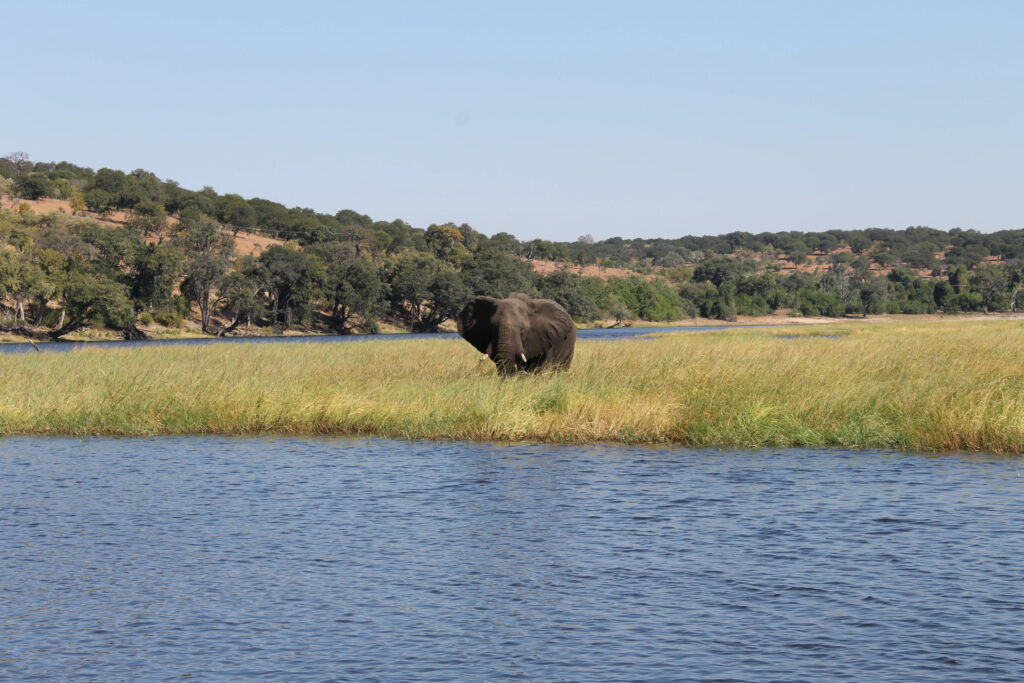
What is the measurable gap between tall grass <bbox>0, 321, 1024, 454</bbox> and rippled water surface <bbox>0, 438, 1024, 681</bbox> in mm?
1907

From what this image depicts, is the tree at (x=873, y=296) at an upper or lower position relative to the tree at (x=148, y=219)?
lower

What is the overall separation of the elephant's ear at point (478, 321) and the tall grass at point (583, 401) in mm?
940

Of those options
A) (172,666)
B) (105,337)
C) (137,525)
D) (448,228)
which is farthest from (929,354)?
(448,228)

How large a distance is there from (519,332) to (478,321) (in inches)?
47.0

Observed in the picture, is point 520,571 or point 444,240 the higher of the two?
point 444,240

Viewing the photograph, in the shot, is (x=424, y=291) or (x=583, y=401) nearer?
(x=583, y=401)

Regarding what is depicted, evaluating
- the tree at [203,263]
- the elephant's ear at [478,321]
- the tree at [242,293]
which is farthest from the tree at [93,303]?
the elephant's ear at [478,321]

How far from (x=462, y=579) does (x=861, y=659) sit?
3888 mm

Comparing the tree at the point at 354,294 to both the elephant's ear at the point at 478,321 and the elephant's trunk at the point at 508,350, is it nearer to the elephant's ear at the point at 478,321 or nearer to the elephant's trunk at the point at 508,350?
the elephant's ear at the point at 478,321

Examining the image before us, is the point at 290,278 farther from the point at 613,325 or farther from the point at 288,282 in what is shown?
the point at 613,325

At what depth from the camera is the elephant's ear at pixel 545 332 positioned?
25.2m

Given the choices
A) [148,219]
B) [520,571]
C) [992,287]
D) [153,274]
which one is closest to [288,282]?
[153,274]

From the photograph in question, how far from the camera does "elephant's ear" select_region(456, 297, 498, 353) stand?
2459cm

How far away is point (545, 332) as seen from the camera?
2522 centimetres
